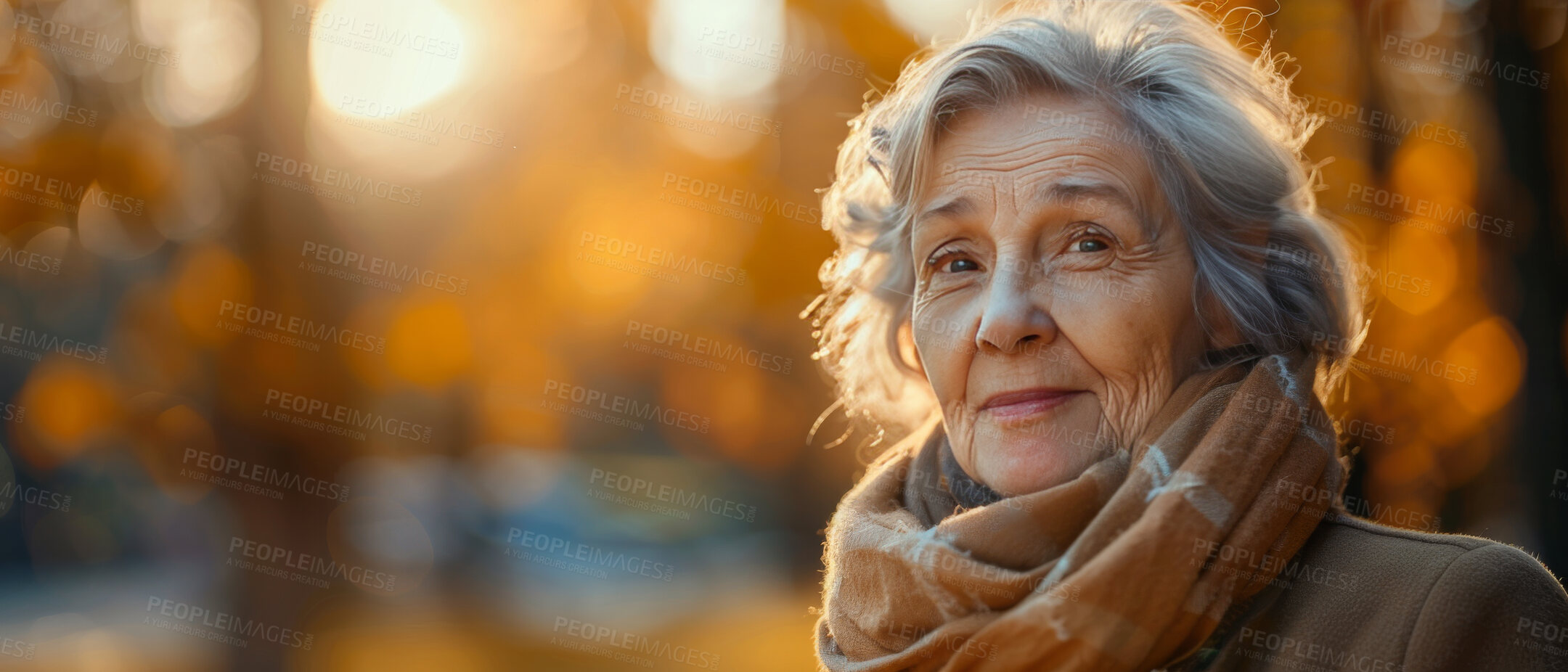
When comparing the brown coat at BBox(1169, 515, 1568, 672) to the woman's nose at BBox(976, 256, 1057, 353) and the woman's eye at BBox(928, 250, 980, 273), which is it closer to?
the woman's nose at BBox(976, 256, 1057, 353)

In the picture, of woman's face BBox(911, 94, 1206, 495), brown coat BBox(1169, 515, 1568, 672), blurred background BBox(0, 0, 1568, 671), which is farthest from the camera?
blurred background BBox(0, 0, 1568, 671)

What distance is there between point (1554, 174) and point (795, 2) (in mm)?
7320

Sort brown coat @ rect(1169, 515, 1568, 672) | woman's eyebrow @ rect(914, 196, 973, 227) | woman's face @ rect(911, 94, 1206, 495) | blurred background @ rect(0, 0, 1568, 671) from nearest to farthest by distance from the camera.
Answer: brown coat @ rect(1169, 515, 1568, 672) < woman's face @ rect(911, 94, 1206, 495) < woman's eyebrow @ rect(914, 196, 973, 227) < blurred background @ rect(0, 0, 1568, 671)

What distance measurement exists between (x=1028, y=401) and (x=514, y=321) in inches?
520

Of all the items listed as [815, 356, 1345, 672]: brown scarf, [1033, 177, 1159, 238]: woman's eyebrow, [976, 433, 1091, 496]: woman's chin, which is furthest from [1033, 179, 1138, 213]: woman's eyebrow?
[976, 433, 1091, 496]: woman's chin

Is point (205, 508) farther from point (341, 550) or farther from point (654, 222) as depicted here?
point (654, 222)

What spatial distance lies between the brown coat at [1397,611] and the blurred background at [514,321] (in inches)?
58.8

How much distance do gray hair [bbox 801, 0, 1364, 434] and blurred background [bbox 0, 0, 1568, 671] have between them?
1.15 metres

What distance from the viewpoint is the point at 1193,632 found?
1734mm

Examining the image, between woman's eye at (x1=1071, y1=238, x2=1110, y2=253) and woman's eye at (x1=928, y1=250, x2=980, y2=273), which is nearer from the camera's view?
woman's eye at (x1=1071, y1=238, x2=1110, y2=253)

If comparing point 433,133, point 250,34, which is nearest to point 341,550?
point 433,133

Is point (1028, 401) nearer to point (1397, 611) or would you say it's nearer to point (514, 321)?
point (1397, 611)

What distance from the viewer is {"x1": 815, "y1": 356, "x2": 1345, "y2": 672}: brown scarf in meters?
1.66

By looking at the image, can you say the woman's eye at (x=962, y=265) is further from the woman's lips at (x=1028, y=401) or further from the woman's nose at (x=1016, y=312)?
the woman's lips at (x=1028, y=401)
